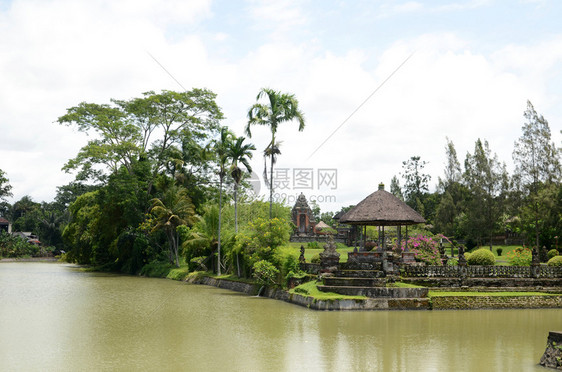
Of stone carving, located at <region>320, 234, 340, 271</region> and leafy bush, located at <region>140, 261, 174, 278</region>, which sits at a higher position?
stone carving, located at <region>320, 234, 340, 271</region>

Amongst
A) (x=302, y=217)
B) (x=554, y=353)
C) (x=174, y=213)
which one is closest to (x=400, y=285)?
(x=554, y=353)

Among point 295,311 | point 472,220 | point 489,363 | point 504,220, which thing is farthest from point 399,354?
point 504,220

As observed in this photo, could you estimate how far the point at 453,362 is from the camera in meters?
10.8

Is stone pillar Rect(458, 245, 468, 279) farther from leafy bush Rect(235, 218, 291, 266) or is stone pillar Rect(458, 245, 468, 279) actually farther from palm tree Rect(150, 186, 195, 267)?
palm tree Rect(150, 186, 195, 267)

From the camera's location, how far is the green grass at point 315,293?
1867 cm

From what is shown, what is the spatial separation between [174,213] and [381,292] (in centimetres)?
2273

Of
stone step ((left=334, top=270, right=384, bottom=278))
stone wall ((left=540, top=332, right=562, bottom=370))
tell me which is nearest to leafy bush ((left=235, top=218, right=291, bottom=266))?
stone step ((left=334, top=270, right=384, bottom=278))

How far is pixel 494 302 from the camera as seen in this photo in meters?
19.5

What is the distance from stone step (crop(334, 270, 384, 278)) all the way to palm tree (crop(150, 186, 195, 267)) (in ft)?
64.4

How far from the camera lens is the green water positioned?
35.2 feet

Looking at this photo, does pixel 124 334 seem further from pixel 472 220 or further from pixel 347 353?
pixel 472 220

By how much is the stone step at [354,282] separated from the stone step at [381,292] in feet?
0.99

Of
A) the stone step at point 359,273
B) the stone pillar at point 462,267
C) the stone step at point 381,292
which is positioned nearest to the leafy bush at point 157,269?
the stone step at point 359,273

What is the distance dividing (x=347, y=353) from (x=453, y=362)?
231 centimetres
